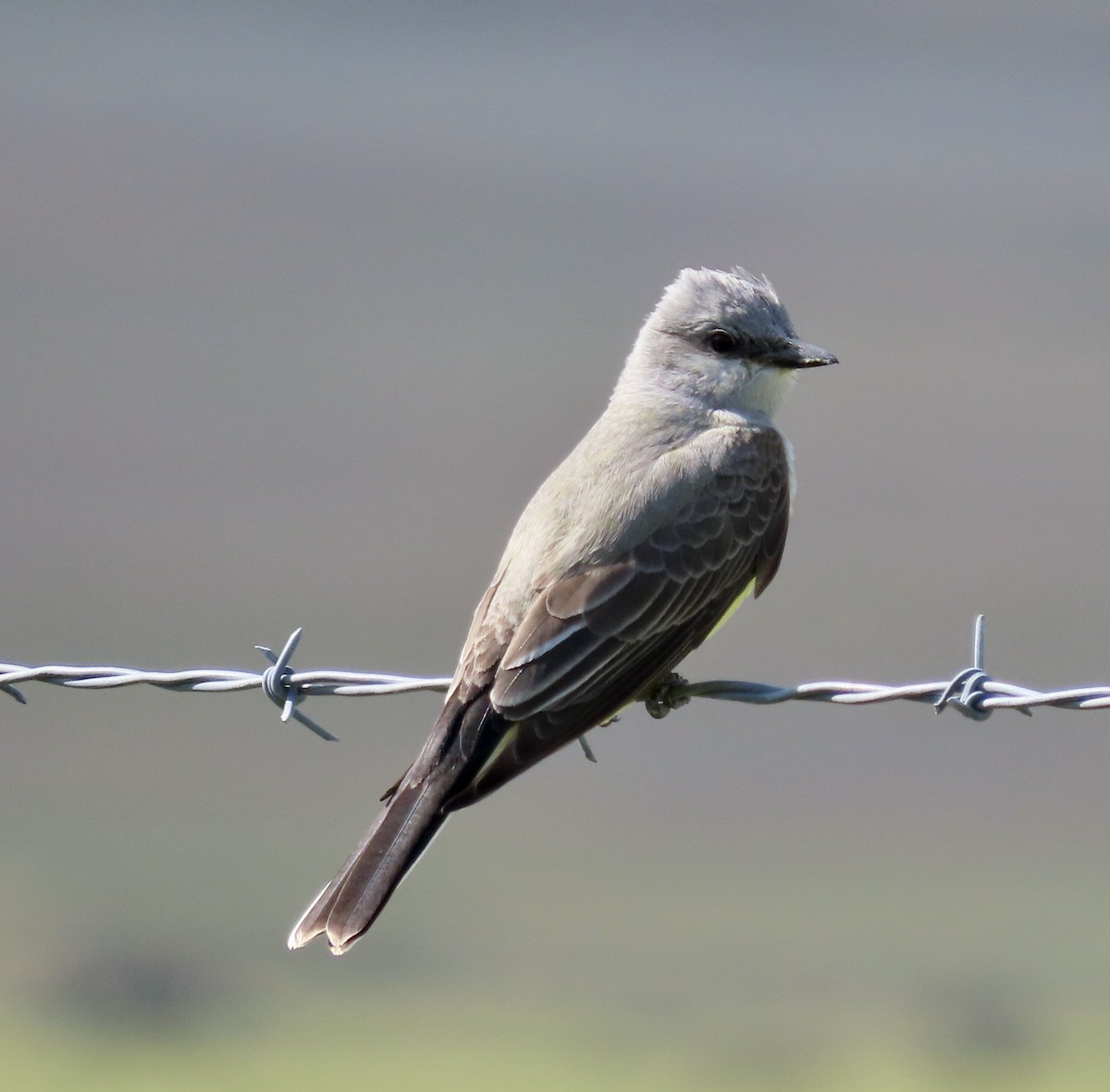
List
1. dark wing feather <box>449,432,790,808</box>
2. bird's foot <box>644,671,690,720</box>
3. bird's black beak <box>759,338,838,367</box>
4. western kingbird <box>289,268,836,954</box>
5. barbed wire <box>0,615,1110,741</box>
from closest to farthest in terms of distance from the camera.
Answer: barbed wire <box>0,615,1110,741</box>
western kingbird <box>289,268,836,954</box>
dark wing feather <box>449,432,790,808</box>
bird's foot <box>644,671,690,720</box>
bird's black beak <box>759,338,838,367</box>

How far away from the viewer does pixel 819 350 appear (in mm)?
5156

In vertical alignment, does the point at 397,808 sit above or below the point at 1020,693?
below

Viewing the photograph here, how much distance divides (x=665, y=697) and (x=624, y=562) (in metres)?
0.45

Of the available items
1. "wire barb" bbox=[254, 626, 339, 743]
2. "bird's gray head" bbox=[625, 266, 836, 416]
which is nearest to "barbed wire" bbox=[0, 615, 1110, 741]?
"wire barb" bbox=[254, 626, 339, 743]

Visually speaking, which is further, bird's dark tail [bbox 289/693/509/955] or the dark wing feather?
the dark wing feather

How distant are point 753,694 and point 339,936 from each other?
3.75 feet

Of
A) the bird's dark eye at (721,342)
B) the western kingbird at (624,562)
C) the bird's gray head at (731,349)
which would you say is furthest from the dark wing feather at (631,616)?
the bird's dark eye at (721,342)

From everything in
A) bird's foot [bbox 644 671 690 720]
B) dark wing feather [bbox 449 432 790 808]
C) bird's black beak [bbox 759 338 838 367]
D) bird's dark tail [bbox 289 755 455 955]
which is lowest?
bird's dark tail [bbox 289 755 455 955]

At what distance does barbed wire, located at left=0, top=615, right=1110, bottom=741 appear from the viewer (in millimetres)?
3350

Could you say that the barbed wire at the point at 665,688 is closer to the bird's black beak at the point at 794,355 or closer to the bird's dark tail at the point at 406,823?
the bird's dark tail at the point at 406,823

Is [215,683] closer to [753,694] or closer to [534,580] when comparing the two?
[534,580]

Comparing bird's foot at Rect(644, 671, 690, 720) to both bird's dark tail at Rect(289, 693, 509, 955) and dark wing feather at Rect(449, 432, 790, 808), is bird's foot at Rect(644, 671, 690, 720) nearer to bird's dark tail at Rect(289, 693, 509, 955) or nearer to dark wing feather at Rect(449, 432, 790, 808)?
dark wing feather at Rect(449, 432, 790, 808)

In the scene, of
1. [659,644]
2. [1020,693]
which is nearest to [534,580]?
[659,644]

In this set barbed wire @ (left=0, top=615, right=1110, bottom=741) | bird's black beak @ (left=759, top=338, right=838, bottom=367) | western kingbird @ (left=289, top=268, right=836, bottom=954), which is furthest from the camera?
bird's black beak @ (left=759, top=338, right=838, bottom=367)
